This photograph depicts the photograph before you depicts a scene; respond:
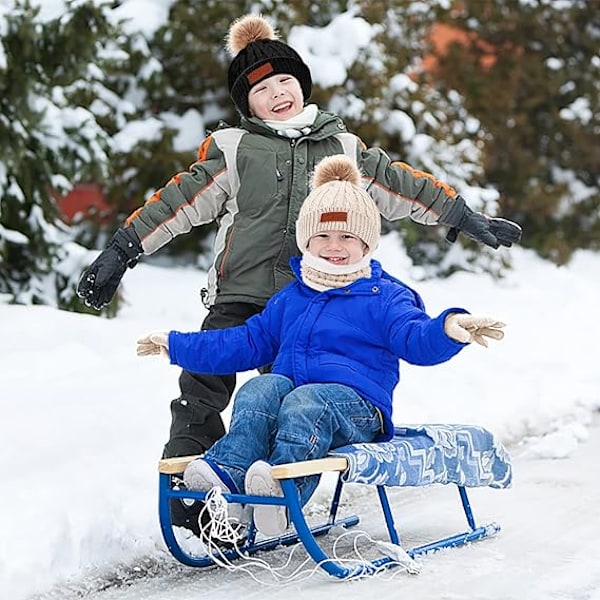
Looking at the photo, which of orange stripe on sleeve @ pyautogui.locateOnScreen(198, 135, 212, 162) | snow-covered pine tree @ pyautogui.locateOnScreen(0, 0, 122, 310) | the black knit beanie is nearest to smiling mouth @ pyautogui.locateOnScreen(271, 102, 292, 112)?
the black knit beanie

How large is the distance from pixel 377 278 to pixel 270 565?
972 millimetres

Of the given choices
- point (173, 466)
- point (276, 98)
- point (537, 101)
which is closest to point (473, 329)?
point (173, 466)

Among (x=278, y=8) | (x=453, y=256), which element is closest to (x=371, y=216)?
(x=278, y=8)

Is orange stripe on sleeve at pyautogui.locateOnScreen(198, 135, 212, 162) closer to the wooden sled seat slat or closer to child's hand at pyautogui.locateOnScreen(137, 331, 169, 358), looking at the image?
child's hand at pyautogui.locateOnScreen(137, 331, 169, 358)

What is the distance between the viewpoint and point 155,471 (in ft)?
15.2

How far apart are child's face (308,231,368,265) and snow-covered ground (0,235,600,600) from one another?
3.18 feet

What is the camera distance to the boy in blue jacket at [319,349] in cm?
365

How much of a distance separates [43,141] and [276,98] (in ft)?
11.5

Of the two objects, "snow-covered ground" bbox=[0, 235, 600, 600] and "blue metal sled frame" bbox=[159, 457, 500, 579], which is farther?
"snow-covered ground" bbox=[0, 235, 600, 600]

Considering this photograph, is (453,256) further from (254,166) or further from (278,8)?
(254,166)

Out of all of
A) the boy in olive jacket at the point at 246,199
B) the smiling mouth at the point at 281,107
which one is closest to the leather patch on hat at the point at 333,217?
the boy in olive jacket at the point at 246,199

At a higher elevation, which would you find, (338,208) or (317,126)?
(317,126)

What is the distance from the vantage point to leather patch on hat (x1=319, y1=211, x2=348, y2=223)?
3.97 meters

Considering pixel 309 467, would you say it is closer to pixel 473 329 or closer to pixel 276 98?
pixel 473 329
